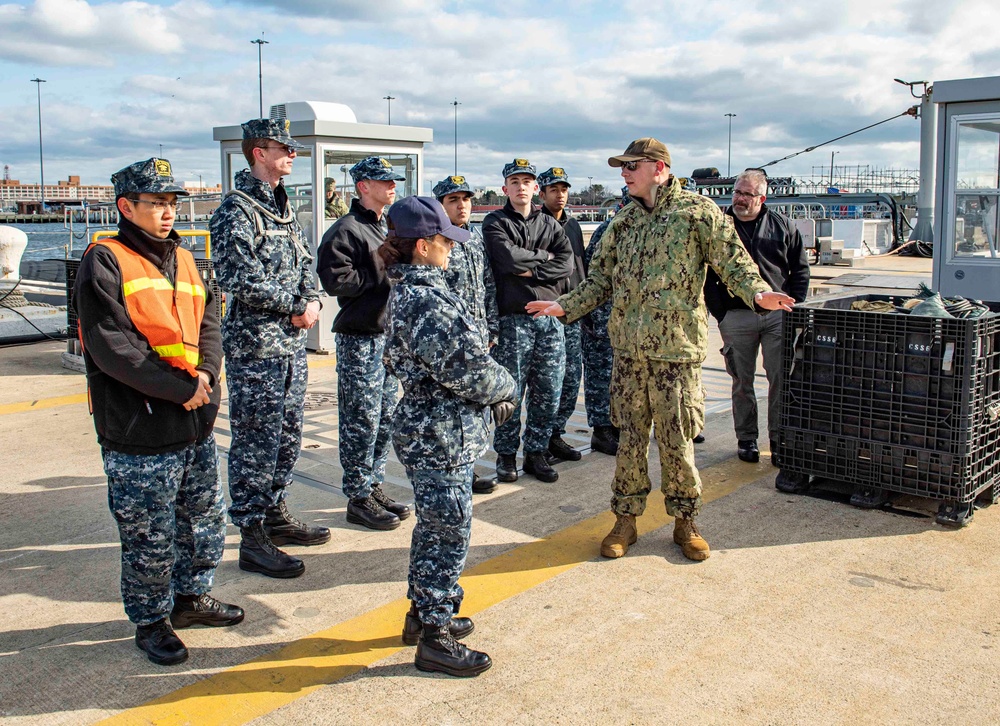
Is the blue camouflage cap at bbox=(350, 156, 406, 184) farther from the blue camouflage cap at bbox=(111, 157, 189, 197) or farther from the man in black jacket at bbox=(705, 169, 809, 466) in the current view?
the man in black jacket at bbox=(705, 169, 809, 466)

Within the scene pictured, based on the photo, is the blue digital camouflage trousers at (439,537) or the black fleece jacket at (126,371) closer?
the black fleece jacket at (126,371)

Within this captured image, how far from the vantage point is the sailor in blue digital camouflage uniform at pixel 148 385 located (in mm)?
3057

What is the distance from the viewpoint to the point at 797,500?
5.00 metres

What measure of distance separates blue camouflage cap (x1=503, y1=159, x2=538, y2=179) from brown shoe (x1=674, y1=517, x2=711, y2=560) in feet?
7.79

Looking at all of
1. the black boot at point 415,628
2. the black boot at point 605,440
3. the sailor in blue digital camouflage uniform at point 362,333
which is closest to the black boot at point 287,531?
the sailor in blue digital camouflage uniform at point 362,333

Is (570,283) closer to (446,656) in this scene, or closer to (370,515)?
(370,515)

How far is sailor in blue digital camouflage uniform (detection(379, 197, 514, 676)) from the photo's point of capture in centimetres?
302

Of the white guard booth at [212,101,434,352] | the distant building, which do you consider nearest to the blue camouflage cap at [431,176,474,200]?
the white guard booth at [212,101,434,352]

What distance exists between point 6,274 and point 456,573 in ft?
41.1

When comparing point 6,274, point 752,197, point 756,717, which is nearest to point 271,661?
point 756,717

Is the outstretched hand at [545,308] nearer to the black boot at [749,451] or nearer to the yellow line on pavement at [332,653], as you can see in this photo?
the yellow line on pavement at [332,653]

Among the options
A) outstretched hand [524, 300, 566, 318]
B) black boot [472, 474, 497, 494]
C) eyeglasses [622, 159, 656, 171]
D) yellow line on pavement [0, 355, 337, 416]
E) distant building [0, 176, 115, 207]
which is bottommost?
black boot [472, 474, 497, 494]

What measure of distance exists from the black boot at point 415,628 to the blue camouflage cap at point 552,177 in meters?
3.26

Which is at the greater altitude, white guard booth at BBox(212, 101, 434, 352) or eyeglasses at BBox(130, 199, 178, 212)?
white guard booth at BBox(212, 101, 434, 352)
